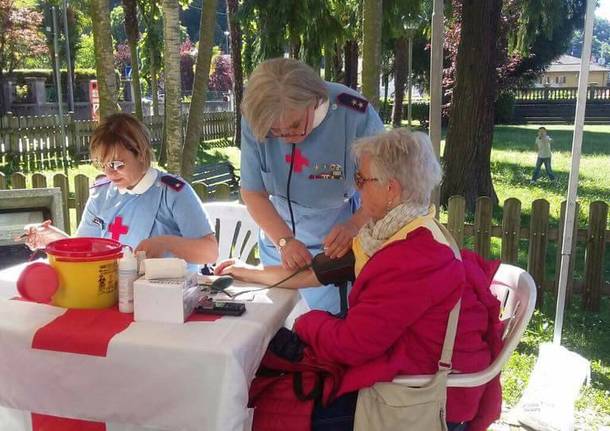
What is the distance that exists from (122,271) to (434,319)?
866mm

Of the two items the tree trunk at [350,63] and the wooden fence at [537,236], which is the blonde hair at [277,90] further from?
the tree trunk at [350,63]

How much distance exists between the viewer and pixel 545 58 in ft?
A: 108

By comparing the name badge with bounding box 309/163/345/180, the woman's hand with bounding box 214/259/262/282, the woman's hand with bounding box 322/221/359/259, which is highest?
the name badge with bounding box 309/163/345/180

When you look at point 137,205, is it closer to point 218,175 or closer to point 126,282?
point 126,282

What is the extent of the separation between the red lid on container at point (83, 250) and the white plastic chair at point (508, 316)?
0.87 metres

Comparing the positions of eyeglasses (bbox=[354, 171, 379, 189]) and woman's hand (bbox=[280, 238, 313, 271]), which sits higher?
eyeglasses (bbox=[354, 171, 379, 189])

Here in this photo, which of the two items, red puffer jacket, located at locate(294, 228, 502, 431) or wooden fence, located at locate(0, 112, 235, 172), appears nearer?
red puffer jacket, located at locate(294, 228, 502, 431)

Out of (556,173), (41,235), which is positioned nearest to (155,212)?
(41,235)

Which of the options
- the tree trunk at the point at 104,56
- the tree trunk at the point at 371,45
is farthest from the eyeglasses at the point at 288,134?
the tree trunk at the point at 104,56

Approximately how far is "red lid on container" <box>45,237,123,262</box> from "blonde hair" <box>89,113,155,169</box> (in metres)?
0.60

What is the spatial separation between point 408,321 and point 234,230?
188 cm

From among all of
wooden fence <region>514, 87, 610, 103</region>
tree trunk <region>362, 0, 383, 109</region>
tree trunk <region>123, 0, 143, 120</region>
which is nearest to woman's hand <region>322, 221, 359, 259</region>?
tree trunk <region>362, 0, 383, 109</region>

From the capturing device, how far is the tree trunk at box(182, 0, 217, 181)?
5.01 m

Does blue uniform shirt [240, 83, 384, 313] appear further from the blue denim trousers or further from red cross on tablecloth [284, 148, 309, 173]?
the blue denim trousers
